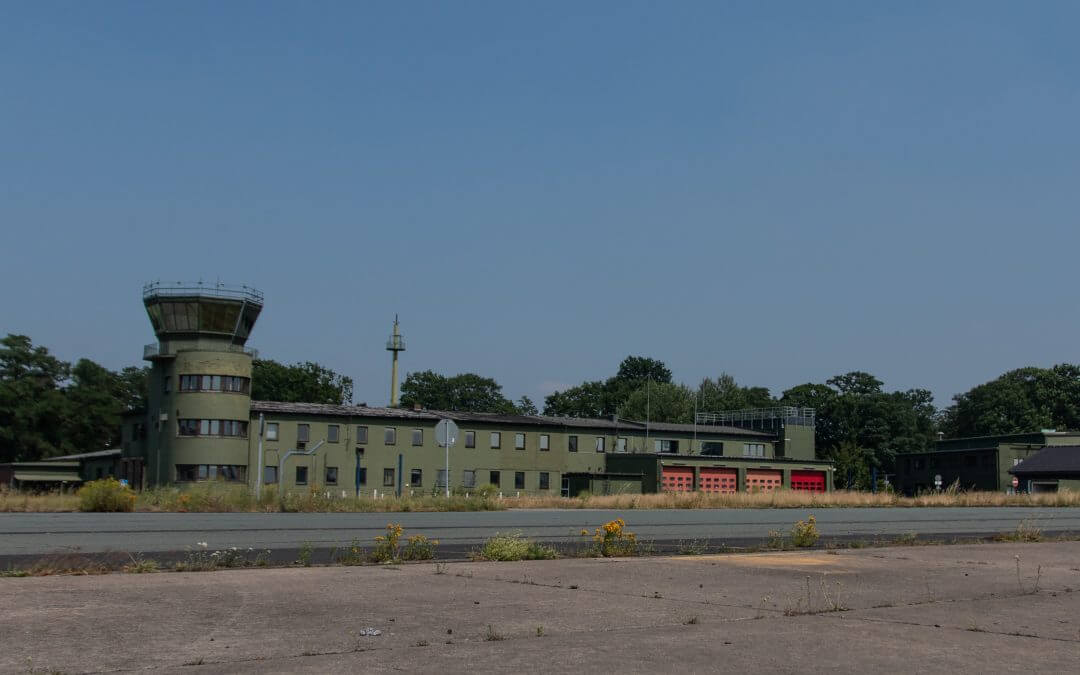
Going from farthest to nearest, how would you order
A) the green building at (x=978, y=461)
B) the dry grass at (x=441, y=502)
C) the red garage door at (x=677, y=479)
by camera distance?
the green building at (x=978, y=461)
the red garage door at (x=677, y=479)
the dry grass at (x=441, y=502)

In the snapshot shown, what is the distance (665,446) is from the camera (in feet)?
293

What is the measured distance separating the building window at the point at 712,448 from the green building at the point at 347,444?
302 millimetres

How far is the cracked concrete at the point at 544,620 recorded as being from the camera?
7.98 m

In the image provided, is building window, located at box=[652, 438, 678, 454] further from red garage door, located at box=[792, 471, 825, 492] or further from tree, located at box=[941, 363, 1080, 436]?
tree, located at box=[941, 363, 1080, 436]

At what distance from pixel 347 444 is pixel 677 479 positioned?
2384cm

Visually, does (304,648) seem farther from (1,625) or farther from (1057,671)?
(1057,671)

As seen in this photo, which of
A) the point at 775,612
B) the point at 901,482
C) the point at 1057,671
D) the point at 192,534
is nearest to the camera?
the point at 1057,671

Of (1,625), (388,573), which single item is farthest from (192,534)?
(1,625)

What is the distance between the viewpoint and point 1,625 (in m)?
9.26

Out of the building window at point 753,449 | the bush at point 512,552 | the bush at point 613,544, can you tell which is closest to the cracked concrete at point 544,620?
the bush at point 512,552

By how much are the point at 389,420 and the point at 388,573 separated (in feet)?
208

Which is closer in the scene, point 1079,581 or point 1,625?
point 1,625

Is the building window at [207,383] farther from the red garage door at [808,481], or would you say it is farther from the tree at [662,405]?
the tree at [662,405]

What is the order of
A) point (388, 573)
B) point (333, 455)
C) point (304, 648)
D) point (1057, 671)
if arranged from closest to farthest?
point (1057, 671) < point (304, 648) < point (388, 573) < point (333, 455)
